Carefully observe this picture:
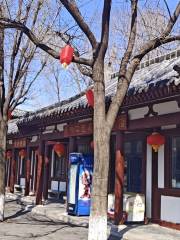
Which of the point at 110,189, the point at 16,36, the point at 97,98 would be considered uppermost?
the point at 16,36

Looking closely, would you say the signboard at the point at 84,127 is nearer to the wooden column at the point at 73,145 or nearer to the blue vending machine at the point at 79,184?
the wooden column at the point at 73,145

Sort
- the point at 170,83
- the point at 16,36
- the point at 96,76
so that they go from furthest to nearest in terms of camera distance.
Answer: the point at 16,36 → the point at 170,83 → the point at 96,76

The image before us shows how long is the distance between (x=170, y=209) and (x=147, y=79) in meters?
3.41

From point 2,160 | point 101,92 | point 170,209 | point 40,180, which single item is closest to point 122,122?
point 170,209

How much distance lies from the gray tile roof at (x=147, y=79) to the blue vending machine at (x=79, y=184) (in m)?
Answer: 1.66

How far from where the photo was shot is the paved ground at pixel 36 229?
913cm

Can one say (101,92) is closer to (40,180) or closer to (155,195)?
(155,195)

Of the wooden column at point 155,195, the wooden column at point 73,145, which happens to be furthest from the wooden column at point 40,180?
the wooden column at point 155,195

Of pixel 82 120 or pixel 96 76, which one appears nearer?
pixel 96 76

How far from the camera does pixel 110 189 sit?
1361 cm

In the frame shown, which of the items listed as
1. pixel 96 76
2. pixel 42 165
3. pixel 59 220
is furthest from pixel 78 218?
pixel 96 76

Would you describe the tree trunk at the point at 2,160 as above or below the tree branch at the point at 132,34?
below

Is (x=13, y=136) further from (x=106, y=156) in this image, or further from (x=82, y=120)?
(x=106, y=156)

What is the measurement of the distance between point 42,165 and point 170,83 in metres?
9.03
